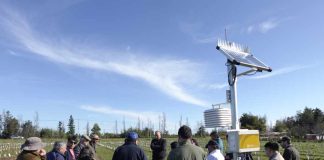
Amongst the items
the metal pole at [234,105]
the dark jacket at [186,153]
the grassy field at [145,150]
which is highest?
the metal pole at [234,105]

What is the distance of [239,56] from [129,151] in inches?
114

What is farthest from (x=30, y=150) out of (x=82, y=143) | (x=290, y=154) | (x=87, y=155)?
(x=290, y=154)

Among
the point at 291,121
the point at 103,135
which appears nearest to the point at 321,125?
the point at 291,121

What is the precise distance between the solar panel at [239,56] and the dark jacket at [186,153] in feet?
7.57

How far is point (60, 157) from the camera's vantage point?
26.6 feet

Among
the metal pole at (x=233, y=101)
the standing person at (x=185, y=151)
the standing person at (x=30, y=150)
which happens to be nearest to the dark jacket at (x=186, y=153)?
the standing person at (x=185, y=151)

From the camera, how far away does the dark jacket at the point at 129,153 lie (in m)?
7.61

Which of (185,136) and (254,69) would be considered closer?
(185,136)

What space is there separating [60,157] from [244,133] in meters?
3.66

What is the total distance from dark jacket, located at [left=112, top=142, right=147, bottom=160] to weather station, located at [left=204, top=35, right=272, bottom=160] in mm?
1510

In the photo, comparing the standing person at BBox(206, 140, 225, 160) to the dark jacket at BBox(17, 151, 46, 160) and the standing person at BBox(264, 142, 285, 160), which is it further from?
the dark jacket at BBox(17, 151, 46, 160)

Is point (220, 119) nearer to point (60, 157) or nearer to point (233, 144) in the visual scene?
point (233, 144)

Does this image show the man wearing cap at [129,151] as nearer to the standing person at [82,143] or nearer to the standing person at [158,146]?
the standing person at [82,143]

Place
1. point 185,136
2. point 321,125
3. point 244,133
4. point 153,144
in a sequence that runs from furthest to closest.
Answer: point 321,125
point 153,144
point 244,133
point 185,136
